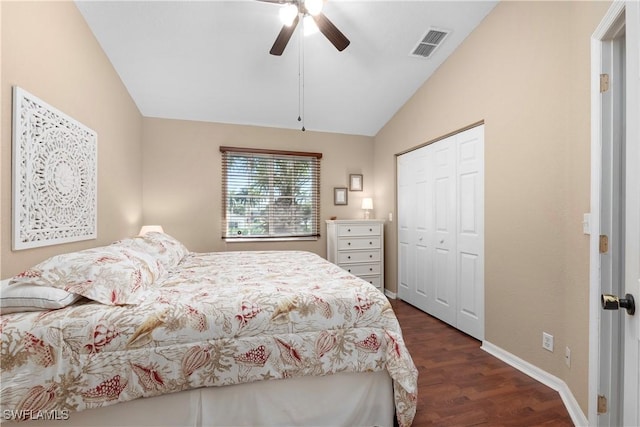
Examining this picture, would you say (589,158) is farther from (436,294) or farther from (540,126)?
(436,294)

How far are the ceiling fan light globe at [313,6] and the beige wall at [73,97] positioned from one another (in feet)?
5.58

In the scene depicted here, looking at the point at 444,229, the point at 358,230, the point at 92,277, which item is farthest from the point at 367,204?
the point at 92,277

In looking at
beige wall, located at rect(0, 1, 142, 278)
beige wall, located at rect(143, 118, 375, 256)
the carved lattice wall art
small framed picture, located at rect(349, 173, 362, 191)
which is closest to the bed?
the carved lattice wall art

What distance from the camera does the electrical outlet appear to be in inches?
79.5

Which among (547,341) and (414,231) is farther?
(414,231)

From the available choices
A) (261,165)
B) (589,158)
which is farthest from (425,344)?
(261,165)

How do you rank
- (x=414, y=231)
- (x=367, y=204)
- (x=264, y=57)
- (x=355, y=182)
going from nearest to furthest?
(x=264, y=57) → (x=414, y=231) → (x=367, y=204) → (x=355, y=182)

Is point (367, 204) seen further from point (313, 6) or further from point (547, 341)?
point (313, 6)

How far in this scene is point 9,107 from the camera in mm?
1610

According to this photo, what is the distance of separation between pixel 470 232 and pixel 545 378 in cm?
128

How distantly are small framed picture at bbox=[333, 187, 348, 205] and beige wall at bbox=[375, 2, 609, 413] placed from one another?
1.95m

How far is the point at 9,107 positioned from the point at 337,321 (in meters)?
2.19

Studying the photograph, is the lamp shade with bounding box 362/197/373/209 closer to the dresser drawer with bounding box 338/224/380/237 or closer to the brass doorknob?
the dresser drawer with bounding box 338/224/380/237

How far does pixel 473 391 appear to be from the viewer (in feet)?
6.38
